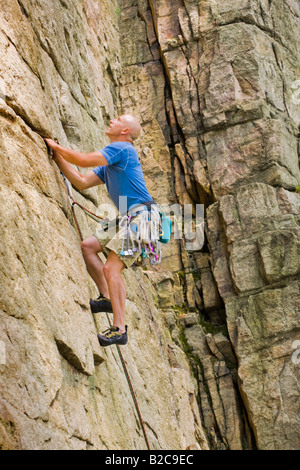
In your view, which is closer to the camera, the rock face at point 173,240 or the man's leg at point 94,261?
the rock face at point 173,240

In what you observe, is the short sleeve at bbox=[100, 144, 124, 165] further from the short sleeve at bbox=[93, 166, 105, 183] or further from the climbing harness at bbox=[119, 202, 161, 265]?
the climbing harness at bbox=[119, 202, 161, 265]

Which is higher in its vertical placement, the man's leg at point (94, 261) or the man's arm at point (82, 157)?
the man's arm at point (82, 157)

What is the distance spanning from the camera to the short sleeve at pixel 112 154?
21.2 ft

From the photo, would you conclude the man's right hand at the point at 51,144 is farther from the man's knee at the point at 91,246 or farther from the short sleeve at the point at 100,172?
the man's knee at the point at 91,246

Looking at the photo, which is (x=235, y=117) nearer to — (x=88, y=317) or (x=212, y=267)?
(x=212, y=267)

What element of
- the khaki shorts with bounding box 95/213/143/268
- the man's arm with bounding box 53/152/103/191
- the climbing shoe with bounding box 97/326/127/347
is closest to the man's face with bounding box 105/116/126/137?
the man's arm with bounding box 53/152/103/191

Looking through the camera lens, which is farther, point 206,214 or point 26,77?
point 206,214

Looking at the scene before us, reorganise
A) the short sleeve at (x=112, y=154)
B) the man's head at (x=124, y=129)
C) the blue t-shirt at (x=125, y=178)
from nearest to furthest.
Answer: the short sleeve at (x=112, y=154) → the blue t-shirt at (x=125, y=178) → the man's head at (x=124, y=129)

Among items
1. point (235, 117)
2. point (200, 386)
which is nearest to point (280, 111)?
point (235, 117)

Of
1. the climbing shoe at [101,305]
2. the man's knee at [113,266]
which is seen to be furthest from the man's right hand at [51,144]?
the climbing shoe at [101,305]

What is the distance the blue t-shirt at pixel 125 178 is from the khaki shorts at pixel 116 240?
225 millimetres

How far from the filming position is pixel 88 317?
6.37 meters
